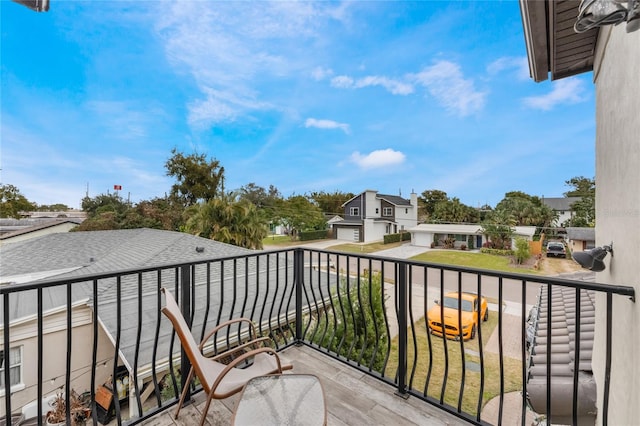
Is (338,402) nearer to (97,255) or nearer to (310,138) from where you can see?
(97,255)

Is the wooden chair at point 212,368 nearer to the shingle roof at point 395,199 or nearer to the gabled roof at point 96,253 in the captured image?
the gabled roof at point 96,253

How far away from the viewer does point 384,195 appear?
29.5 m

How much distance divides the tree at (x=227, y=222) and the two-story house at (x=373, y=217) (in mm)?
14488

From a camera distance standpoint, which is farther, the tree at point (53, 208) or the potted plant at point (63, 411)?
the tree at point (53, 208)

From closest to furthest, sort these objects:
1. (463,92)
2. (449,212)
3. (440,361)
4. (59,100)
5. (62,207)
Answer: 1. (440,361)
2. (59,100)
3. (463,92)
4. (62,207)
5. (449,212)

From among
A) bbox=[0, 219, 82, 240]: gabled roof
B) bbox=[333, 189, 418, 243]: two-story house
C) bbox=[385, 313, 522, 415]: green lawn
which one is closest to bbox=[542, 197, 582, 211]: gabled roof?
bbox=[333, 189, 418, 243]: two-story house

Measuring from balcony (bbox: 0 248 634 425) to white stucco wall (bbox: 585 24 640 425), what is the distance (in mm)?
117

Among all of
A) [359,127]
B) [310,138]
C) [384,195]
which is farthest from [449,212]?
[310,138]

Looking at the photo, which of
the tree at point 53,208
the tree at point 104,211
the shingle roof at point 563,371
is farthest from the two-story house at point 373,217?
the shingle roof at point 563,371

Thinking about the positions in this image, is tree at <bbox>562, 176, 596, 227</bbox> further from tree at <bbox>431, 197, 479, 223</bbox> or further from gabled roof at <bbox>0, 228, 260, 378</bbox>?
gabled roof at <bbox>0, 228, 260, 378</bbox>

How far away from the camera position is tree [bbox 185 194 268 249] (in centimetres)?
1380

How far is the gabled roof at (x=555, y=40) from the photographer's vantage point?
6.22 ft

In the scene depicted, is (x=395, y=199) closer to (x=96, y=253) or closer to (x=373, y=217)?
(x=373, y=217)

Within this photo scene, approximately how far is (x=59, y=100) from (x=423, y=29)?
1592 centimetres
